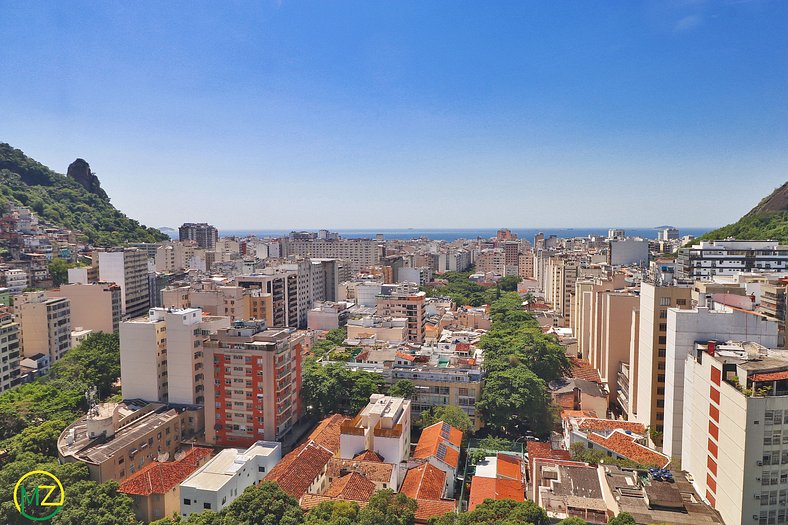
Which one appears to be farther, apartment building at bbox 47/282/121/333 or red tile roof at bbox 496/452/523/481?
apartment building at bbox 47/282/121/333

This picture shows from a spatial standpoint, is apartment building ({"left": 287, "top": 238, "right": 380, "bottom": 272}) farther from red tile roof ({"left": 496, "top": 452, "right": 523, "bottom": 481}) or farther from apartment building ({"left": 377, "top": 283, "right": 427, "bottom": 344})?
red tile roof ({"left": 496, "top": 452, "right": 523, "bottom": 481})

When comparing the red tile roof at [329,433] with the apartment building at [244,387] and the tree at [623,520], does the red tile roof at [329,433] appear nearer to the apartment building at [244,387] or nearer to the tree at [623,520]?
the apartment building at [244,387]

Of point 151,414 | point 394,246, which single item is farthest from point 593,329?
point 394,246

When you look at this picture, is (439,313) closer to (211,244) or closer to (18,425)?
(18,425)

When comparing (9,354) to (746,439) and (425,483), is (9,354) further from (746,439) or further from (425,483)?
(746,439)

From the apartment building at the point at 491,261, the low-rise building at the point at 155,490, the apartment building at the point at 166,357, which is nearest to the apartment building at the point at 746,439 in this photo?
the low-rise building at the point at 155,490

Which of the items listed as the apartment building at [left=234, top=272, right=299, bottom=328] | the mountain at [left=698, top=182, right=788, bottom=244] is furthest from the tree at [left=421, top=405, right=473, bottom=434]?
the mountain at [left=698, top=182, right=788, bottom=244]
